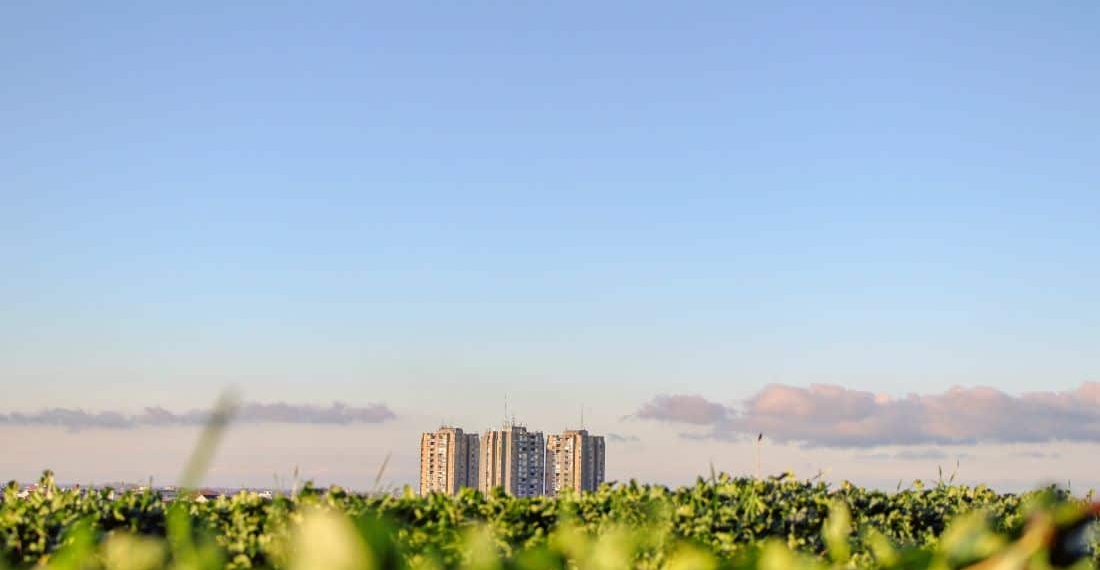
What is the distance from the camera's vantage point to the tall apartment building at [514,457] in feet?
346

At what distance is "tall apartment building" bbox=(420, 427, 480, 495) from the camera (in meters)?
102

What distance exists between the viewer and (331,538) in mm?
1195

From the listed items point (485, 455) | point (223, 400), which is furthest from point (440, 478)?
point (223, 400)

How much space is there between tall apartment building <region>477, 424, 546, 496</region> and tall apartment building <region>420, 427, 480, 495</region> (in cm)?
124

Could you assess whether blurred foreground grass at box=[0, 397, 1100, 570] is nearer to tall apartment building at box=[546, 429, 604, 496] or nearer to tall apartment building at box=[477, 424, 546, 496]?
tall apartment building at box=[546, 429, 604, 496]

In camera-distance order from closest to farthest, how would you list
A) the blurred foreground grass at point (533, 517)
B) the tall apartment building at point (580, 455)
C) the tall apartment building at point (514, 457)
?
the blurred foreground grass at point (533, 517), the tall apartment building at point (580, 455), the tall apartment building at point (514, 457)

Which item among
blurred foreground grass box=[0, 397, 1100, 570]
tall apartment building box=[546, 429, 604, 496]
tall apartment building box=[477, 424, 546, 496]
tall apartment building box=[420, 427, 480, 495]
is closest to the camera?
blurred foreground grass box=[0, 397, 1100, 570]

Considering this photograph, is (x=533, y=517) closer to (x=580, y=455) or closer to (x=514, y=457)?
(x=580, y=455)

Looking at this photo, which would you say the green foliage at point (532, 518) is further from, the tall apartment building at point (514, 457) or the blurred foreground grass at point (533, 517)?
the tall apartment building at point (514, 457)

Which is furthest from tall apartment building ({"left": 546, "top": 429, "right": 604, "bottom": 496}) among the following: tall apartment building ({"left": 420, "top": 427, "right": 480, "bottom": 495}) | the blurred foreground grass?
the blurred foreground grass

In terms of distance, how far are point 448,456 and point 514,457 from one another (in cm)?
671

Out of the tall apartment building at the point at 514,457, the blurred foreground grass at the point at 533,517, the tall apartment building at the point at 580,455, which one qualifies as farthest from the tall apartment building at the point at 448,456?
the blurred foreground grass at the point at 533,517

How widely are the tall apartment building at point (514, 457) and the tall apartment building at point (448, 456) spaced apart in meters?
1.24

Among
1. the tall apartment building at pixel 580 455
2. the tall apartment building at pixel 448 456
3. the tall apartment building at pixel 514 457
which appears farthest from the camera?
the tall apartment building at pixel 514 457
